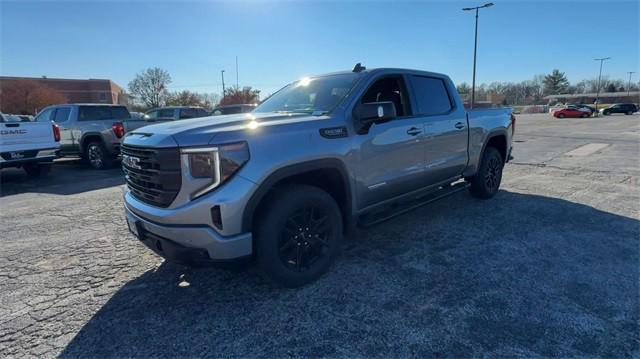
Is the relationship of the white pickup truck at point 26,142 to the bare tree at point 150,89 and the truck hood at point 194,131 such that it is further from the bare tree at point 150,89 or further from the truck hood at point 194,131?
the bare tree at point 150,89

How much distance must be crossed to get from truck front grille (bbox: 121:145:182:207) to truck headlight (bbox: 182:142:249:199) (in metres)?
0.10

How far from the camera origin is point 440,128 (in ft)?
14.8

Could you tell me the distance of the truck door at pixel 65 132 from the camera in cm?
1063

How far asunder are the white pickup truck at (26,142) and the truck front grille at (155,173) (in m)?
7.18

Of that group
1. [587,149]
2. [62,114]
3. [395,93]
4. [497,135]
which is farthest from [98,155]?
[587,149]

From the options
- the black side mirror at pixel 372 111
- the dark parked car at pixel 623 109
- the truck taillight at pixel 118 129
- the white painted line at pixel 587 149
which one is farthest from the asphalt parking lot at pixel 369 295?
the dark parked car at pixel 623 109

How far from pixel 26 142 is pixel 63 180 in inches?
44.8

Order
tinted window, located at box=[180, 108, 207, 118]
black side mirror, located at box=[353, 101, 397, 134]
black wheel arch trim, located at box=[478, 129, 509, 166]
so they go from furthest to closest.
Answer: tinted window, located at box=[180, 108, 207, 118] < black wheel arch trim, located at box=[478, 129, 509, 166] < black side mirror, located at box=[353, 101, 397, 134]

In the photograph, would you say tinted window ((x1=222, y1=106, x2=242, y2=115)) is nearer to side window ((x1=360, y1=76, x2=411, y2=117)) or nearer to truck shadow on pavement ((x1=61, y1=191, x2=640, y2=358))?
side window ((x1=360, y1=76, x2=411, y2=117))

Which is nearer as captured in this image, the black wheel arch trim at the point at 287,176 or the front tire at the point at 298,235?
the black wheel arch trim at the point at 287,176

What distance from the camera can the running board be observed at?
3666 millimetres

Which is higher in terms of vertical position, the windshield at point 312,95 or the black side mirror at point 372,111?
the windshield at point 312,95

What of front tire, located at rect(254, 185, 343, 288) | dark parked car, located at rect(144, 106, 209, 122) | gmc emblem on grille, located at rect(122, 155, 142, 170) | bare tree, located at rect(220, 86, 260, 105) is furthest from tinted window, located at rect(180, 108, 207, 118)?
bare tree, located at rect(220, 86, 260, 105)

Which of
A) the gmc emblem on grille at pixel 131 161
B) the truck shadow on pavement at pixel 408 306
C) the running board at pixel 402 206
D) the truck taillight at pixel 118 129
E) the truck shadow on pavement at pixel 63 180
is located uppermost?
the truck taillight at pixel 118 129
